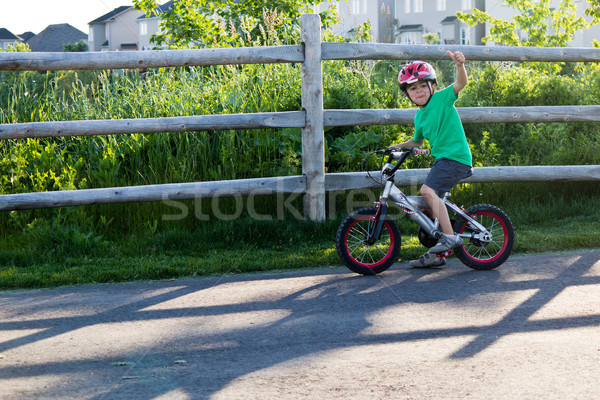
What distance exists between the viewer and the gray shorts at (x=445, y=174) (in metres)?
4.91

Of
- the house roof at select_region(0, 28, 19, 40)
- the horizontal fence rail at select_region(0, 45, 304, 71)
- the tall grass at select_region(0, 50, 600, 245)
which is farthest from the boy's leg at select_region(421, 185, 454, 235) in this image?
the house roof at select_region(0, 28, 19, 40)

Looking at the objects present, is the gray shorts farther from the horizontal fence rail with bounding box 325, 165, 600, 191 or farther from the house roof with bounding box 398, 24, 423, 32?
the house roof with bounding box 398, 24, 423, 32

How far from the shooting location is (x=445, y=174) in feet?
16.1

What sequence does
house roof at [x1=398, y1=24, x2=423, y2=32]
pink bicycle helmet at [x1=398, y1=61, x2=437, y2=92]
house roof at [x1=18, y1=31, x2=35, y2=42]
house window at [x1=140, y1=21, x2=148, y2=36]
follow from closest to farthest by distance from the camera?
pink bicycle helmet at [x1=398, y1=61, x2=437, y2=92]
house roof at [x1=398, y1=24, x2=423, y2=32]
house window at [x1=140, y1=21, x2=148, y2=36]
house roof at [x1=18, y1=31, x2=35, y2=42]

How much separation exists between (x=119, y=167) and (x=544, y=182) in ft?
13.9

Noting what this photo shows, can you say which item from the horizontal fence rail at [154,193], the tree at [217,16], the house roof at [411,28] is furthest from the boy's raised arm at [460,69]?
the house roof at [411,28]

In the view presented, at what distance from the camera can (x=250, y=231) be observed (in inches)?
231

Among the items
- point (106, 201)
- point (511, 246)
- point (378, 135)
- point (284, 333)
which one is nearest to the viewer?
point (284, 333)

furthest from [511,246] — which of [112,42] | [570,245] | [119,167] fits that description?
[112,42]

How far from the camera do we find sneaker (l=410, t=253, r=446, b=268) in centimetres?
507

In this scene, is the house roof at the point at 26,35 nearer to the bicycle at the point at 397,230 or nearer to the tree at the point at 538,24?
the tree at the point at 538,24

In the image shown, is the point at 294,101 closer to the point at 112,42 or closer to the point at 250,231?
the point at 250,231

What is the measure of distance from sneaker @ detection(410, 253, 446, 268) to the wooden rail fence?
118 centimetres

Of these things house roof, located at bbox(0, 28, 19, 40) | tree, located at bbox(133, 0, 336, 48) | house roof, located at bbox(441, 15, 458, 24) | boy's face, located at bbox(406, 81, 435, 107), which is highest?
house roof, located at bbox(0, 28, 19, 40)
